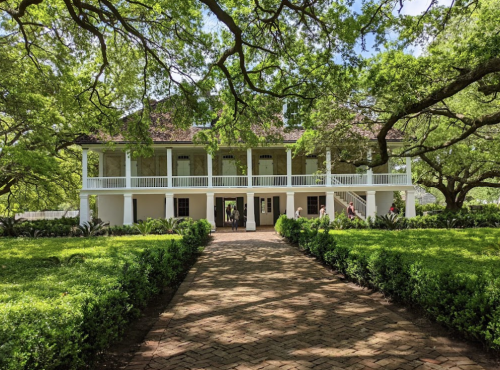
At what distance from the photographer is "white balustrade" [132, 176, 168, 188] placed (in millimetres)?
23477

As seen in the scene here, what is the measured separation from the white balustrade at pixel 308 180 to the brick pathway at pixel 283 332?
1596cm

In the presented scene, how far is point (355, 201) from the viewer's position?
24.1 m

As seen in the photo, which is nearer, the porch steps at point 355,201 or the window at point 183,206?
the porch steps at point 355,201

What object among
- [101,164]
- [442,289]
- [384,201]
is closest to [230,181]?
[101,164]

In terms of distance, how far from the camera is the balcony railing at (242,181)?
2328 cm

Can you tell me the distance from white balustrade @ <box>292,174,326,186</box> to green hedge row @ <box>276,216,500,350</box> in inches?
624

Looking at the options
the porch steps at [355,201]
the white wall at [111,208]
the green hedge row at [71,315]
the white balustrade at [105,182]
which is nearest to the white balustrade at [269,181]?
the porch steps at [355,201]

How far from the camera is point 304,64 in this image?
12.4 m

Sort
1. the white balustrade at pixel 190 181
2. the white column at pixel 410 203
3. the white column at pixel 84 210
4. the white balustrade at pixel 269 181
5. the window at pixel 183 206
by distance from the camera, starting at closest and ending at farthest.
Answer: the white column at pixel 84 210, the white balustrade at pixel 190 181, the white column at pixel 410 203, the white balustrade at pixel 269 181, the window at pixel 183 206

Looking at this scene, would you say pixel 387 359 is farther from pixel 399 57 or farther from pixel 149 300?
pixel 399 57

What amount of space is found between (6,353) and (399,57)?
36.6 ft

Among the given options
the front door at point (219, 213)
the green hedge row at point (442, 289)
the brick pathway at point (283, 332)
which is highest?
the front door at point (219, 213)

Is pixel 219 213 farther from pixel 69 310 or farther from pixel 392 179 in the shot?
pixel 69 310

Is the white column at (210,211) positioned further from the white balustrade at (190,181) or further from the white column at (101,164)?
the white column at (101,164)
